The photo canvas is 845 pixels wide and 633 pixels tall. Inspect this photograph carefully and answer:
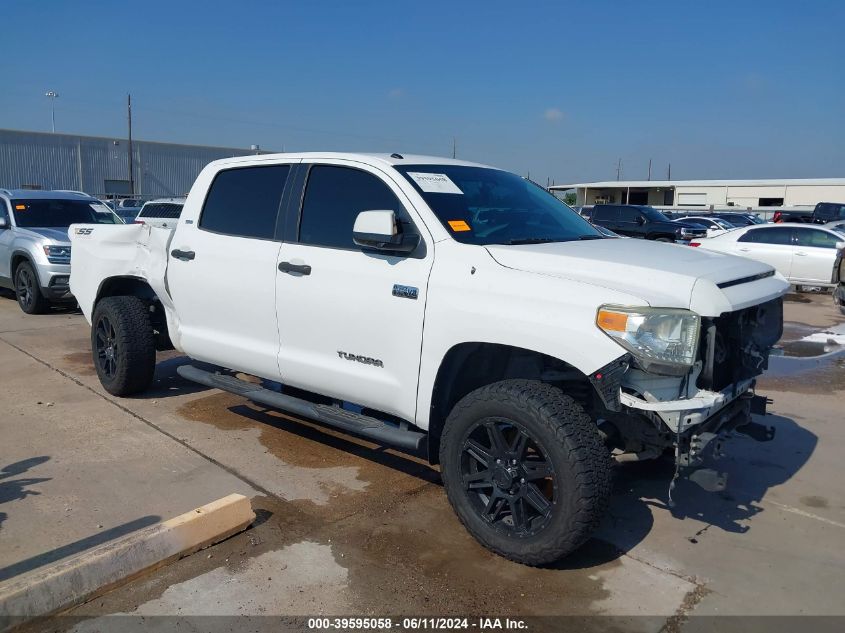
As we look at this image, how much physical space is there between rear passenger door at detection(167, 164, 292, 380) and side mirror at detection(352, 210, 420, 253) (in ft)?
3.12

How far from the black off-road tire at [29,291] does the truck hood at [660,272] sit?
359 inches

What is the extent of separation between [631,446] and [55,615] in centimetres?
282

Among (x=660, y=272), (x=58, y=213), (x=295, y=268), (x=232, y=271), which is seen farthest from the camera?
(x=58, y=213)

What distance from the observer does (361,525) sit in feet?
13.4

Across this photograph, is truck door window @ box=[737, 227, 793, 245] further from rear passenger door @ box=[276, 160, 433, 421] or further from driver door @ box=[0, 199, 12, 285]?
driver door @ box=[0, 199, 12, 285]

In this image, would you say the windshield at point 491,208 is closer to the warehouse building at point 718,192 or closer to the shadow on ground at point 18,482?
the shadow on ground at point 18,482

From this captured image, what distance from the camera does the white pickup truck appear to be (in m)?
3.38

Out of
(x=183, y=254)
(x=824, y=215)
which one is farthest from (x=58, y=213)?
(x=824, y=215)

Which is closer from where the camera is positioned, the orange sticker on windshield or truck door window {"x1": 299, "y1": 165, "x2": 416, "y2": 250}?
the orange sticker on windshield

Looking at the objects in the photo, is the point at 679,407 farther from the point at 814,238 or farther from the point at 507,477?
the point at 814,238

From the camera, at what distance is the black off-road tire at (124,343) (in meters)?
5.97

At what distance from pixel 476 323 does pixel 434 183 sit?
1.08 meters

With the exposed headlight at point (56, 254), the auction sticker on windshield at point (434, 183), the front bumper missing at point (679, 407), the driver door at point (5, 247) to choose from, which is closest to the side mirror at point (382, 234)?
the auction sticker on windshield at point (434, 183)

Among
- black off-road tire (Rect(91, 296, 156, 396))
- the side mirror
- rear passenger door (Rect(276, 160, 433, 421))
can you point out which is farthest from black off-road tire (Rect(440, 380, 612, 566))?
black off-road tire (Rect(91, 296, 156, 396))
